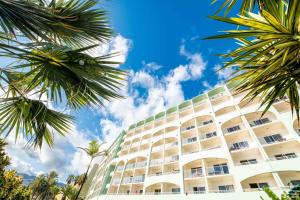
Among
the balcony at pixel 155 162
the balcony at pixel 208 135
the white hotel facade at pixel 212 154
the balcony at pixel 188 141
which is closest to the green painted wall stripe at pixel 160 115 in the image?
the white hotel facade at pixel 212 154

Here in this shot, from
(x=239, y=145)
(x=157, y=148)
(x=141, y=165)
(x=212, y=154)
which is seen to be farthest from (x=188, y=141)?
(x=141, y=165)

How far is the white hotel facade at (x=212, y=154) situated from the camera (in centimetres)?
1557

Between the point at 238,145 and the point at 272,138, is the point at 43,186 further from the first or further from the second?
the point at 272,138

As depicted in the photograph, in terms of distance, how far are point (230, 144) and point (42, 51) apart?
77.6ft

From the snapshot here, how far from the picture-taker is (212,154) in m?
19.6

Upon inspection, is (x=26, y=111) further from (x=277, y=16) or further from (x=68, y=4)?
(x=277, y=16)

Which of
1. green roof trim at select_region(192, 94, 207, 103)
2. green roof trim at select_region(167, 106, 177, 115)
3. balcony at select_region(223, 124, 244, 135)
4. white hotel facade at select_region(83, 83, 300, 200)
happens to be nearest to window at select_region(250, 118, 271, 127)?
white hotel facade at select_region(83, 83, 300, 200)

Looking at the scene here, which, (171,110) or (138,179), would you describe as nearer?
(138,179)

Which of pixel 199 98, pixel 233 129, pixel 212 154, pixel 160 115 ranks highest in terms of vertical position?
pixel 199 98

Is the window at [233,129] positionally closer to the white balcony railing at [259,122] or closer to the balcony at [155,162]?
the white balcony railing at [259,122]

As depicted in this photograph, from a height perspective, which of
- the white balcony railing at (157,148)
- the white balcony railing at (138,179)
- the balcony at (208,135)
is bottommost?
the white balcony railing at (138,179)

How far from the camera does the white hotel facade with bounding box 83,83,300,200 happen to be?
A: 1557 cm

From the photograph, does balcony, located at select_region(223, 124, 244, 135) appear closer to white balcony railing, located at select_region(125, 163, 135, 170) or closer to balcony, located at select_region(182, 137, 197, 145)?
balcony, located at select_region(182, 137, 197, 145)

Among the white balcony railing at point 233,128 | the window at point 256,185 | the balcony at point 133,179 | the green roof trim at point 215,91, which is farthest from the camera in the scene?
the green roof trim at point 215,91
